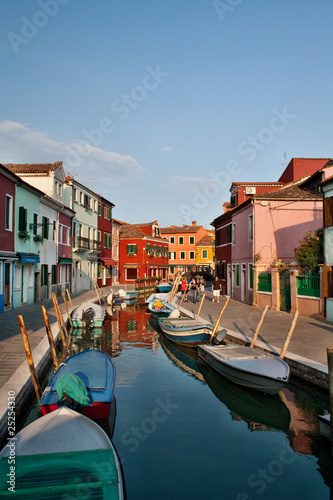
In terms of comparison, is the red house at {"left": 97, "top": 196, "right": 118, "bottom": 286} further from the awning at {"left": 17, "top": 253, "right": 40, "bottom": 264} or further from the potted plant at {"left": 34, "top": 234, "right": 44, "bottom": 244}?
the awning at {"left": 17, "top": 253, "right": 40, "bottom": 264}

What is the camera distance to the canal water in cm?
558

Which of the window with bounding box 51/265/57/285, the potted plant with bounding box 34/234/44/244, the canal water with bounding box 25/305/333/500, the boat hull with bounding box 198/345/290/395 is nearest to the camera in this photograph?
the canal water with bounding box 25/305/333/500

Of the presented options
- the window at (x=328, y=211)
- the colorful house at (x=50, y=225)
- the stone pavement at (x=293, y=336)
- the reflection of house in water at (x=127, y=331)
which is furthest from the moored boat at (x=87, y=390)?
the colorful house at (x=50, y=225)

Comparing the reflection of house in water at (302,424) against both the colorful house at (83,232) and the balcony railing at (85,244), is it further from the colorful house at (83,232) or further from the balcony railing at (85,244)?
the balcony railing at (85,244)

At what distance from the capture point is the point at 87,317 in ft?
62.3

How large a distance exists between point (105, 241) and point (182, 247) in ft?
76.7

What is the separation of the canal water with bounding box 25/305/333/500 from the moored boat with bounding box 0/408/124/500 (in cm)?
105

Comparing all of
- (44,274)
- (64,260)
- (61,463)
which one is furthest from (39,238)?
(61,463)

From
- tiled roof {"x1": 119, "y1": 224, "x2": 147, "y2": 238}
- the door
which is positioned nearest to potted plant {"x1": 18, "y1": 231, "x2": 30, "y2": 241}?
the door

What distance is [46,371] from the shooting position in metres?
11.1

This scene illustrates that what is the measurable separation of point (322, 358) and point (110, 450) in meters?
6.50

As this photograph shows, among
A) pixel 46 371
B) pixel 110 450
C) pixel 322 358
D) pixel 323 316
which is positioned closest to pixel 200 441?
pixel 110 450

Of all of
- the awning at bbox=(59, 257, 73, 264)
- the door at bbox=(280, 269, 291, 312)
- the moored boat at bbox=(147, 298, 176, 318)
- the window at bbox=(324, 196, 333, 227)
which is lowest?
the moored boat at bbox=(147, 298, 176, 318)

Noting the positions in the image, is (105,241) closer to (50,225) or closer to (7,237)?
(50,225)
